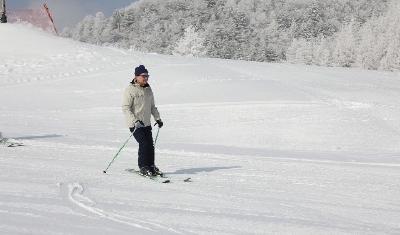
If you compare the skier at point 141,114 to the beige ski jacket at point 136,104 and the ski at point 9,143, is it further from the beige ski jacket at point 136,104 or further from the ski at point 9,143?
the ski at point 9,143

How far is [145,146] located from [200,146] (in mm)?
5226

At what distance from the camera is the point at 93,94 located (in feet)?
67.6

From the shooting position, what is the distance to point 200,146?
14.5m

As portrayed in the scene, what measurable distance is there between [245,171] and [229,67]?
48.3 feet

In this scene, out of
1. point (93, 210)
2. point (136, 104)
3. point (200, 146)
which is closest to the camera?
point (93, 210)

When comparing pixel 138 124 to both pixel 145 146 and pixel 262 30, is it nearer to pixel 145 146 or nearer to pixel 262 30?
pixel 145 146

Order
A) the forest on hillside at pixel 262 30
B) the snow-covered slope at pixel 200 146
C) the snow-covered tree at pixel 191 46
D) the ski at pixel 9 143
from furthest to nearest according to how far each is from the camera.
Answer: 1. the forest on hillside at pixel 262 30
2. the snow-covered tree at pixel 191 46
3. the ski at pixel 9 143
4. the snow-covered slope at pixel 200 146

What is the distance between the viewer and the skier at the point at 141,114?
914cm

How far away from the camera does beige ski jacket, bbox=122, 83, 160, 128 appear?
9.14m

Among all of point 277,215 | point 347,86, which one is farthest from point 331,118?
point 277,215

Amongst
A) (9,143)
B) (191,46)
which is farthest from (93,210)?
(191,46)

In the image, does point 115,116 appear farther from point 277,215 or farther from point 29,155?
point 277,215

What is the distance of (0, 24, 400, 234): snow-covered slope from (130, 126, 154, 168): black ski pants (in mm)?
427

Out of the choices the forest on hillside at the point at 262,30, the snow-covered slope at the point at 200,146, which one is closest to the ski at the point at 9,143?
the snow-covered slope at the point at 200,146
